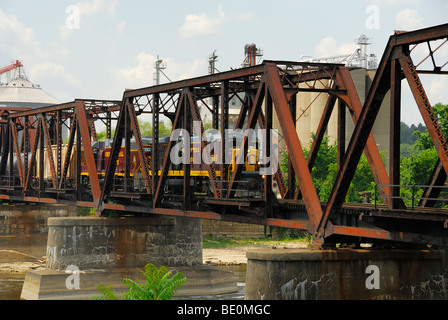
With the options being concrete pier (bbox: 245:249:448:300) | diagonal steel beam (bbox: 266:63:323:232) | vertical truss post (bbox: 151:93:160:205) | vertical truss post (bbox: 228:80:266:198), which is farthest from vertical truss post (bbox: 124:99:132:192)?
concrete pier (bbox: 245:249:448:300)

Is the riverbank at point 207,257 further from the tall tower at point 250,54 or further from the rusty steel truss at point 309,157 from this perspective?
the tall tower at point 250,54

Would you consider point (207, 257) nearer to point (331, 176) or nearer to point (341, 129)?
point (331, 176)

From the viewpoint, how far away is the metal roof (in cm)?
16512

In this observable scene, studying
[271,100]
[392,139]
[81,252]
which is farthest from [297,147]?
[81,252]

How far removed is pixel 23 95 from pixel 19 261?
10921 cm

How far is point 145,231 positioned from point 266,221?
17436 millimetres

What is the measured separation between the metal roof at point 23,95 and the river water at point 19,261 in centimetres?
9453

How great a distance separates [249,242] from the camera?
80562mm

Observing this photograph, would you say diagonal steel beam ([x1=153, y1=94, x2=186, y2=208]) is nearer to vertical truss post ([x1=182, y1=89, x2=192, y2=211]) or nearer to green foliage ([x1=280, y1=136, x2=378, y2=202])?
vertical truss post ([x1=182, y1=89, x2=192, y2=211])

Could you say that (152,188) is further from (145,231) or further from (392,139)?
(392,139)

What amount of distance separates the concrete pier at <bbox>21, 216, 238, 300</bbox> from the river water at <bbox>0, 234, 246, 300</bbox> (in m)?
1.76

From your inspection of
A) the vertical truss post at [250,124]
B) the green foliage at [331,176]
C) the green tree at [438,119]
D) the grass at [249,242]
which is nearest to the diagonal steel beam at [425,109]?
the vertical truss post at [250,124]
